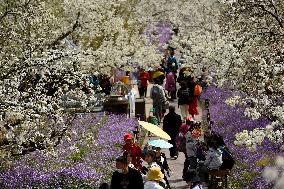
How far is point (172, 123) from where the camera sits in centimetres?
1889

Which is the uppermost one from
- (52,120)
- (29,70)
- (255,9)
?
(255,9)

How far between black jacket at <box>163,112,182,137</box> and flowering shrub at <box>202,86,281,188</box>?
1.43 metres

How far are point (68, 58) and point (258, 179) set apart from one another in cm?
470

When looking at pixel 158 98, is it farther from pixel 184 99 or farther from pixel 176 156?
pixel 176 156

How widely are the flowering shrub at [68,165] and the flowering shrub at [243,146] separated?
120 inches

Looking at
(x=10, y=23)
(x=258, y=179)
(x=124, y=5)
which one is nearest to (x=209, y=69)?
(x=124, y=5)

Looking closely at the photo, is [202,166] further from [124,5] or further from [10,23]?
[124,5]

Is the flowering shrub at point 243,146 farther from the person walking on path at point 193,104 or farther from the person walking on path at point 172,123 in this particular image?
the person walking on path at point 172,123

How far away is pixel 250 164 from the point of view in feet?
50.9

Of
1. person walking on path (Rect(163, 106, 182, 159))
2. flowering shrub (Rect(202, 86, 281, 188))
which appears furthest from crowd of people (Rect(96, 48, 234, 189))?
flowering shrub (Rect(202, 86, 281, 188))

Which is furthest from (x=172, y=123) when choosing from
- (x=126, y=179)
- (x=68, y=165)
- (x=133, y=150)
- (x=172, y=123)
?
(x=126, y=179)

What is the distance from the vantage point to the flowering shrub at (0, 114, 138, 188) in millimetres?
14109

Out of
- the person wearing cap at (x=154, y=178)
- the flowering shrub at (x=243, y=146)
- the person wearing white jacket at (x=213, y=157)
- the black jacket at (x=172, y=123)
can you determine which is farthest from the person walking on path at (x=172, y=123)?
the person wearing cap at (x=154, y=178)

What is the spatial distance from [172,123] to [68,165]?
3948 millimetres
